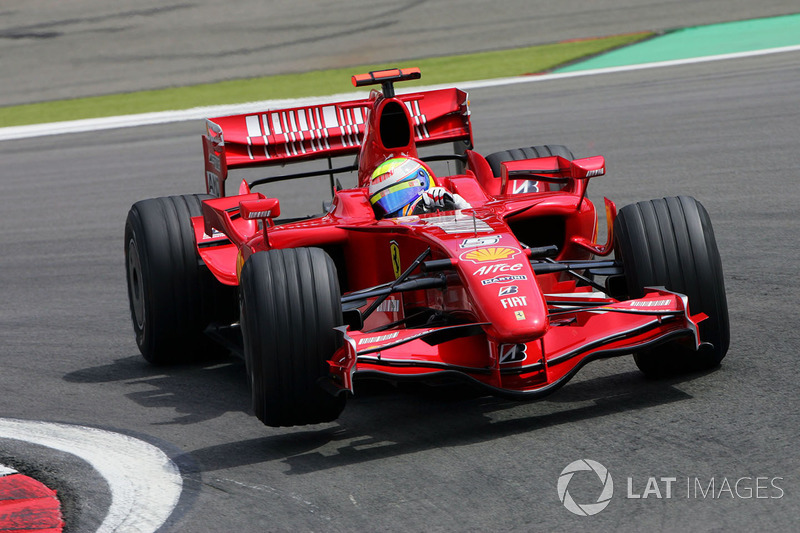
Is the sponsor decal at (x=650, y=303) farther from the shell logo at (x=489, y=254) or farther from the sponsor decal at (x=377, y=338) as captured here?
the sponsor decal at (x=377, y=338)

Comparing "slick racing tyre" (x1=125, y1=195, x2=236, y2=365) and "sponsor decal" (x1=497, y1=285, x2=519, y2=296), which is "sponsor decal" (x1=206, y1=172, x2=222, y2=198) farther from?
"sponsor decal" (x1=497, y1=285, x2=519, y2=296)

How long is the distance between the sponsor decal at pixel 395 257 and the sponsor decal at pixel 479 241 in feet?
2.18

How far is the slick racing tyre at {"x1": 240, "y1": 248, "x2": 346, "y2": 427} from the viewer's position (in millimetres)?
5395

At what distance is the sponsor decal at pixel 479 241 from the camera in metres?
5.71

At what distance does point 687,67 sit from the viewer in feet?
65.8

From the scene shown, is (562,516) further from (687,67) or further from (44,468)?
(687,67)

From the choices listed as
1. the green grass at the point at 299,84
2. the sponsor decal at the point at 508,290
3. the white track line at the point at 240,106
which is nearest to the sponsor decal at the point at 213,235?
the sponsor decal at the point at 508,290

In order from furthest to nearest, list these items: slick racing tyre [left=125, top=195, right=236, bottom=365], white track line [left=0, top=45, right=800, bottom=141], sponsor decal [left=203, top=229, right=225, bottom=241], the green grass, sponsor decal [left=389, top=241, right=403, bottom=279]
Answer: the green grass
white track line [left=0, top=45, right=800, bottom=141]
sponsor decal [left=203, top=229, right=225, bottom=241]
slick racing tyre [left=125, top=195, right=236, bottom=365]
sponsor decal [left=389, top=241, right=403, bottom=279]

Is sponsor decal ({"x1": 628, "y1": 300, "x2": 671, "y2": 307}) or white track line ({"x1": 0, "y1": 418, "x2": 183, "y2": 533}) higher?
sponsor decal ({"x1": 628, "y1": 300, "x2": 671, "y2": 307})

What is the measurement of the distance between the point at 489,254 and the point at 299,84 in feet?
61.4

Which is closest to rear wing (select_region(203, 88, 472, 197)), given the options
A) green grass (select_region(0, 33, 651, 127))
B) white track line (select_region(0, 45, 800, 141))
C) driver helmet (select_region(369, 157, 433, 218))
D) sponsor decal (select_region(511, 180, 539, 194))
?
sponsor decal (select_region(511, 180, 539, 194))

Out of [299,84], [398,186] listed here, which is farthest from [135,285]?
[299,84]

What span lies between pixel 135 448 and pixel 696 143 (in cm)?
996

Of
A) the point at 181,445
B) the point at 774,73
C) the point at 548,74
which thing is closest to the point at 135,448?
the point at 181,445
